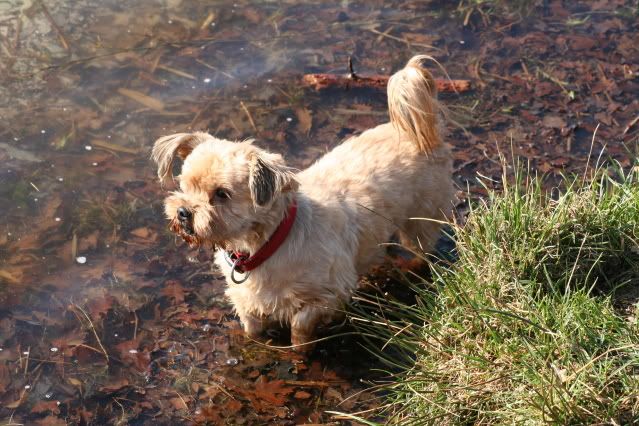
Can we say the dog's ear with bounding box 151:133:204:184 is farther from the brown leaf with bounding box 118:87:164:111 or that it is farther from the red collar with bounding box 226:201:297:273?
the brown leaf with bounding box 118:87:164:111

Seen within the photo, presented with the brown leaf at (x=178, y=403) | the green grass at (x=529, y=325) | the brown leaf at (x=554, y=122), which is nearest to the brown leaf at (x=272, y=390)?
the brown leaf at (x=178, y=403)

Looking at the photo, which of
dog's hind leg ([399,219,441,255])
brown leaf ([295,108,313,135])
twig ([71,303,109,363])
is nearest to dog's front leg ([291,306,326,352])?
dog's hind leg ([399,219,441,255])

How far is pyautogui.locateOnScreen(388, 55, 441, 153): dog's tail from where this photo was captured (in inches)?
206

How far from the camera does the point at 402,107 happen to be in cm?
530

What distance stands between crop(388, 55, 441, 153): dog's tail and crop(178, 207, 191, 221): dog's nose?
172 centimetres

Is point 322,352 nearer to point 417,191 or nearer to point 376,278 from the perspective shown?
point 376,278

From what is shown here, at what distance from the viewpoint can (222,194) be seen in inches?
183

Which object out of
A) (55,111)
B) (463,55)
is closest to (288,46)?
(463,55)

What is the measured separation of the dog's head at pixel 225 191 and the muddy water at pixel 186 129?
4.31 feet

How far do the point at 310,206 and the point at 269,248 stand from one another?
433 mm

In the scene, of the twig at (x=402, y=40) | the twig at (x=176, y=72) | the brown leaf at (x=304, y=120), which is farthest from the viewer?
the twig at (x=402, y=40)

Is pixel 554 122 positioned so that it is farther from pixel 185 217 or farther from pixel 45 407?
pixel 45 407

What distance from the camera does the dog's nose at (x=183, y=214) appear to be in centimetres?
458

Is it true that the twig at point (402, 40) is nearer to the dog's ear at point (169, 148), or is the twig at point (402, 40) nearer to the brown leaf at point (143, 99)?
the brown leaf at point (143, 99)
